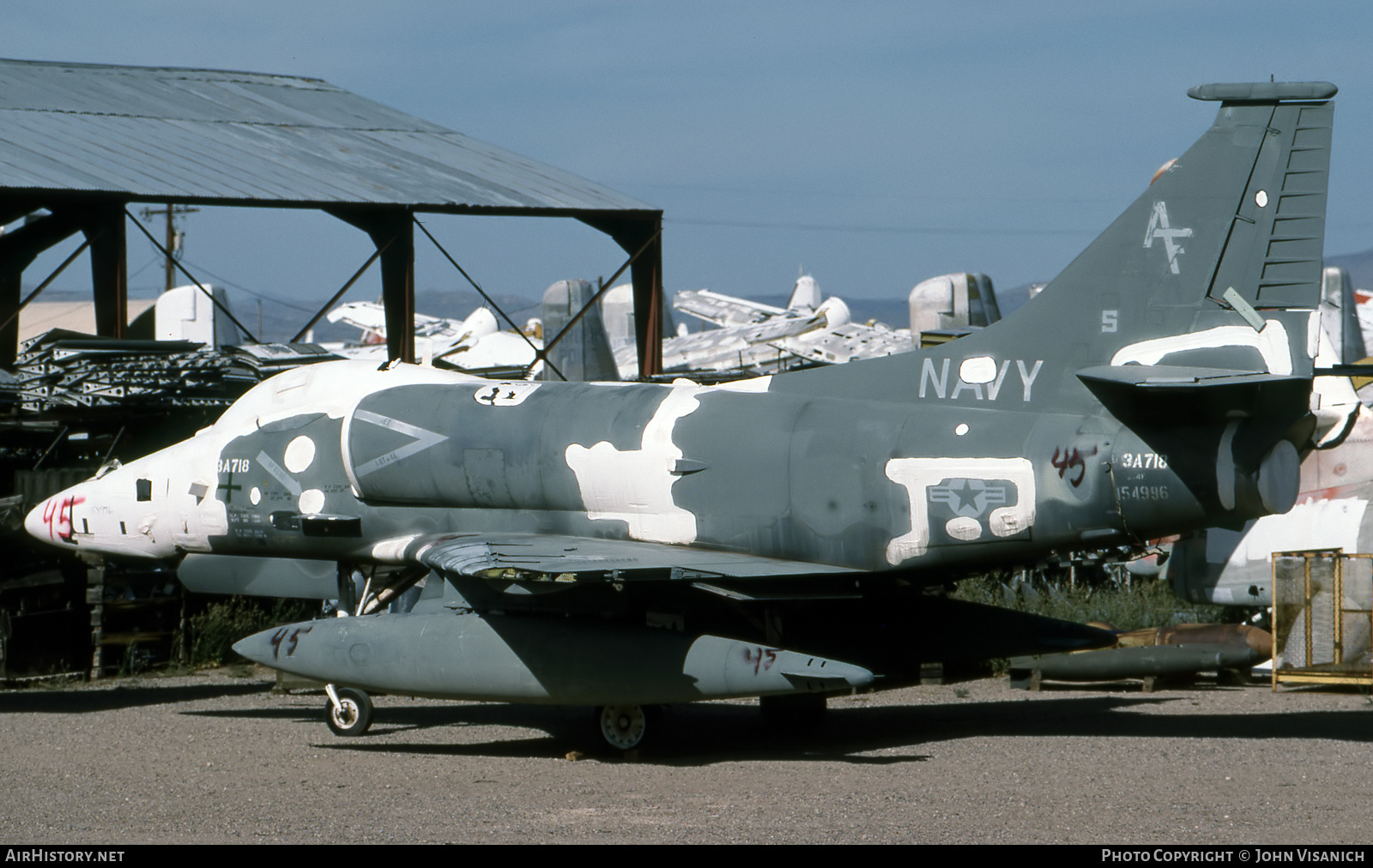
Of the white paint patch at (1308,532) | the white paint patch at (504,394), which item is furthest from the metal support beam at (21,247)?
the white paint patch at (1308,532)

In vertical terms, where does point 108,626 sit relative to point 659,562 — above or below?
below

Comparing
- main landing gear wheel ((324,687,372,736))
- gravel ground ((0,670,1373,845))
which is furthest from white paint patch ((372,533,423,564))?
gravel ground ((0,670,1373,845))

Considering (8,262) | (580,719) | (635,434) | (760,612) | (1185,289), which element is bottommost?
(580,719)

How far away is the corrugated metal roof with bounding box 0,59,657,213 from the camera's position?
18.8m

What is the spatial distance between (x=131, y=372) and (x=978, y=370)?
9965mm

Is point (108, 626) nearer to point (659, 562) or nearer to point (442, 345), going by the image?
point (659, 562)

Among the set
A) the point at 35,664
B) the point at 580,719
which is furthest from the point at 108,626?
the point at 580,719

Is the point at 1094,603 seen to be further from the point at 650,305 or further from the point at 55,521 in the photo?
the point at 55,521

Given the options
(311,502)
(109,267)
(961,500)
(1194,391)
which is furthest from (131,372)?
(1194,391)

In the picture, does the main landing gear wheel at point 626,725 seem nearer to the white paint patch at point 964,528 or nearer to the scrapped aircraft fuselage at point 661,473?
the scrapped aircraft fuselage at point 661,473

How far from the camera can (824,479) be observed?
1193 cm

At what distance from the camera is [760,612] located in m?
12.5

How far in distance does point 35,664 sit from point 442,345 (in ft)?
119

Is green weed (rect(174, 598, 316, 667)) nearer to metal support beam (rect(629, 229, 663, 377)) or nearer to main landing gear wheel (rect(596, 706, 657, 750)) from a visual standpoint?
metal support beam (rect(629, 229, 663, 377))
